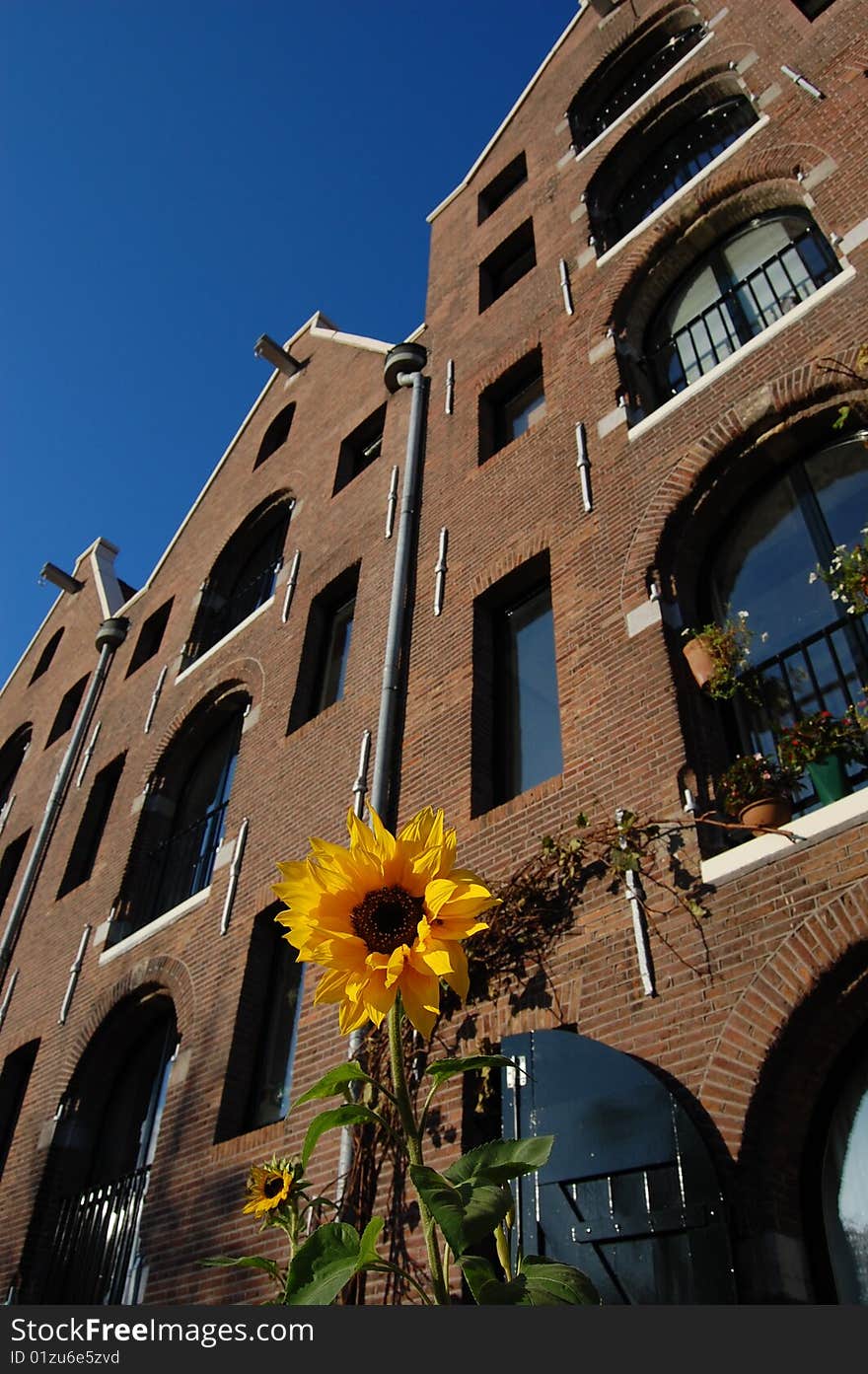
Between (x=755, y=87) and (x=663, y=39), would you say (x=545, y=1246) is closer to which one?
(x=755, y=87)

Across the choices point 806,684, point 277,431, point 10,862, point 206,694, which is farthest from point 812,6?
point 10,862

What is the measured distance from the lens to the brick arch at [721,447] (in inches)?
278

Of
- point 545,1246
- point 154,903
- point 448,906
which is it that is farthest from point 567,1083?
point 154,903

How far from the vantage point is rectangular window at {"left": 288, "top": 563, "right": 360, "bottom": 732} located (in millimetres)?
11125

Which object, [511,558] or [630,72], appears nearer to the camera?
[511,558]

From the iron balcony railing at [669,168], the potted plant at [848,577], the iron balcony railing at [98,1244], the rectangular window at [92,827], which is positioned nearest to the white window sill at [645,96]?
the iron balcony railing at [669,168]

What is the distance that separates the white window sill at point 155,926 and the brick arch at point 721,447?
18.8 feet

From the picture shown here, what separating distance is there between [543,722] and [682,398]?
305 centimetres

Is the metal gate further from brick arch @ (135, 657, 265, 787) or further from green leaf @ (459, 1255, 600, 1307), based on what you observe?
brick arch @ (135, 657, 265, 787)

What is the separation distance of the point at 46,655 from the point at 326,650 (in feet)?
41.2

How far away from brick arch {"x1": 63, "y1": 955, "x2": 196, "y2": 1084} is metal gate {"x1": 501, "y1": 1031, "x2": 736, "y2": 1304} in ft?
15.7

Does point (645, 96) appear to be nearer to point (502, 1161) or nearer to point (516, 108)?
point (516, 108)

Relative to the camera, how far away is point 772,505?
741cm

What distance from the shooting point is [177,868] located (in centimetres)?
1216
